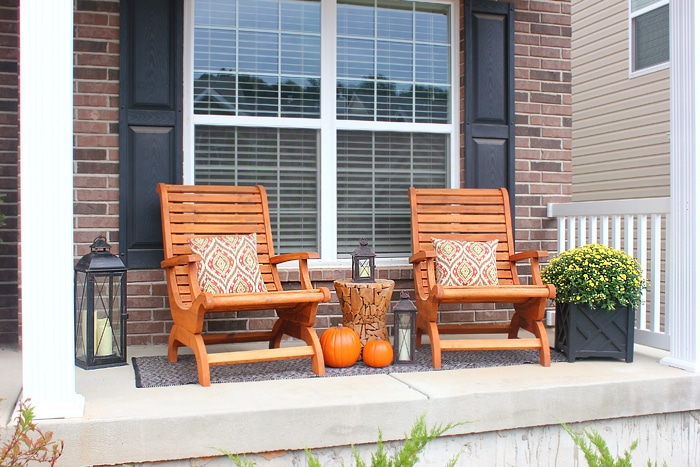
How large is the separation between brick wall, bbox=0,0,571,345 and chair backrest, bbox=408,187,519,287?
0.39 m

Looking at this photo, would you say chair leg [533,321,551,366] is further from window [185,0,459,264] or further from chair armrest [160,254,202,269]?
chair armrest [160,254,202,269]

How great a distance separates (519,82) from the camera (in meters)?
4.58

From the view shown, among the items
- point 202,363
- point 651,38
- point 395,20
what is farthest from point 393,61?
point 651,38

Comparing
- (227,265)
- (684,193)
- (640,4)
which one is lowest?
(227,265)

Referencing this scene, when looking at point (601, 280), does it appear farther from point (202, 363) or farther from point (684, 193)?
point (202, 363)

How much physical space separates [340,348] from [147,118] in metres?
1.72

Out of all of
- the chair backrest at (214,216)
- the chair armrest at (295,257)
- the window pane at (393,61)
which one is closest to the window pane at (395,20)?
the window pane at (393,61)

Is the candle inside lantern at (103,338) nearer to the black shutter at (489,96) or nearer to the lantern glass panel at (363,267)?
the lantern glass panel at (363,267)

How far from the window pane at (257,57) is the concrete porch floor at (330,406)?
173cm

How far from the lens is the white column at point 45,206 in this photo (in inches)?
97.5

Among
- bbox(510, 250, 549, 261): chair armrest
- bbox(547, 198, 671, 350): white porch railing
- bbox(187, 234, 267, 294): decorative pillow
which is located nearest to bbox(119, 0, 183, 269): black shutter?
bbox(187, 234, 267, 294): decorative pillow

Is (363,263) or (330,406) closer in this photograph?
(330,406)

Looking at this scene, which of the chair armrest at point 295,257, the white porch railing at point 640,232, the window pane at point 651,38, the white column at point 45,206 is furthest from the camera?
the window pane at point 651,38

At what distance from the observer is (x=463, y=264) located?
12.7 feet
